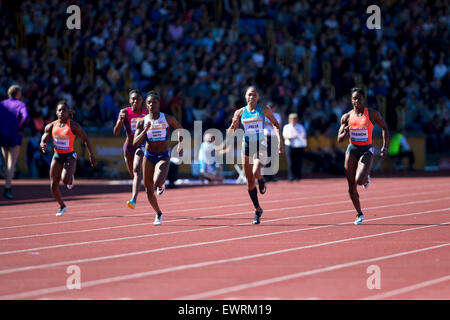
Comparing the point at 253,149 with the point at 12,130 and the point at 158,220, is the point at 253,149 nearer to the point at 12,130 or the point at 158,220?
the point at 158,220

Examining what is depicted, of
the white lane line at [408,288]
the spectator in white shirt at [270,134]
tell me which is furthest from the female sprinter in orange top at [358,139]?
the spectator in white shirt at [270,134]

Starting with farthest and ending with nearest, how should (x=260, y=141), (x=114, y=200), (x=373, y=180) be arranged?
(x=373, y=180)
(x=114, y=200)
(x=260, y=141)

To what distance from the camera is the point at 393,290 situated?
314 inches

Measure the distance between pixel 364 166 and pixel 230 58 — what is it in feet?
55.7

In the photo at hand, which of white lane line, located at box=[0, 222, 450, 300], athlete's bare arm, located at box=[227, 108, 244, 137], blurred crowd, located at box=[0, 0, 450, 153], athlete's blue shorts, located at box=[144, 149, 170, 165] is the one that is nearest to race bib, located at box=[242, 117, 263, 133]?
athlete's bare arm, located at box=[227, 108, 244, 137]

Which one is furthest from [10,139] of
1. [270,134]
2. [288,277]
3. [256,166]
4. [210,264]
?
[288,277]

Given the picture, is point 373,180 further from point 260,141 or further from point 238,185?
point 260,141

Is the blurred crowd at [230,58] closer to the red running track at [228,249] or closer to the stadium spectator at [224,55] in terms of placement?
the stadium spectator at [224,55]

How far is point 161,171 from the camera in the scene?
1370cm

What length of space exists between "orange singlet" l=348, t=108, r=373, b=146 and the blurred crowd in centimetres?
1175

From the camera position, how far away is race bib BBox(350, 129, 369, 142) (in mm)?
13680

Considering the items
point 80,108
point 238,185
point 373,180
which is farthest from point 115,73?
point 373,180

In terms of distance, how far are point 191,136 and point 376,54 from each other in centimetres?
1045

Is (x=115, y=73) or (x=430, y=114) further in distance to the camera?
(x=430, y=114)
